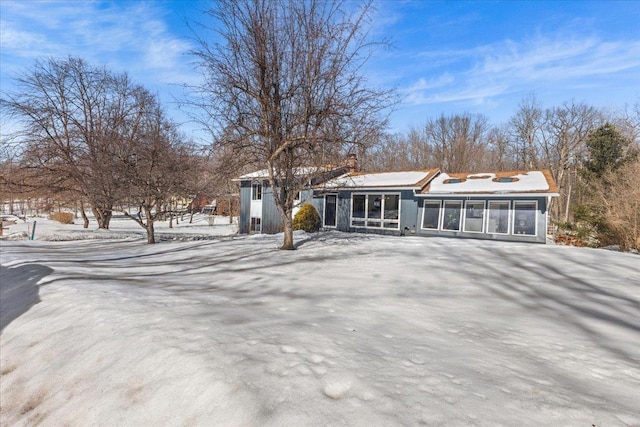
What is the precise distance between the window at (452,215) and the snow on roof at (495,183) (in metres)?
0.74

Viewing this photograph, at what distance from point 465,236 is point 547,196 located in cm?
359

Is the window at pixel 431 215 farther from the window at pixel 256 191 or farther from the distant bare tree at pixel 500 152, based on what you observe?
the distant bare tree at pixel 500 152

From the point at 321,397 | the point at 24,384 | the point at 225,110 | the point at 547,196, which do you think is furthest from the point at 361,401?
the point at 547,196

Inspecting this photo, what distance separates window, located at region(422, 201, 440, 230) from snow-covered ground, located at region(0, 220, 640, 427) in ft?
29.8

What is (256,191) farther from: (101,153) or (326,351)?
(326,351)

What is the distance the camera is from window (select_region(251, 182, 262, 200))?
21.0 m

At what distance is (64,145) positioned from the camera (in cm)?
1931

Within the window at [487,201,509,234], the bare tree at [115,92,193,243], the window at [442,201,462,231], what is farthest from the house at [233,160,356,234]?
the window at [487,201,509,234]

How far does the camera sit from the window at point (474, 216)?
1492cm

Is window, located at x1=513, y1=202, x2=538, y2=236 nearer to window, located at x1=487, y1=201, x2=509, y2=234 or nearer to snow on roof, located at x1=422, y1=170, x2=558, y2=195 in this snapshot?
window, located at x1=487, y1=201, x2=509, y2=234

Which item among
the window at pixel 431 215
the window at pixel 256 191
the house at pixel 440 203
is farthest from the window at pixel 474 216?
the window at pixel 256 191

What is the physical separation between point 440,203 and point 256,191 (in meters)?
11.4

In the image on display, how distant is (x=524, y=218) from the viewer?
14047 millimetres

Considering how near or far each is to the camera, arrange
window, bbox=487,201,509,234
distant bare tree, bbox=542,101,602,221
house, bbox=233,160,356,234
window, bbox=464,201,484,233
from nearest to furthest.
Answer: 1. window, bbox=487,201,509,234
2. window, bbox=464,201,484,233
3. house, bbox=233,160,356,234
4. distant bare tree, bbox=542,101,602,221
